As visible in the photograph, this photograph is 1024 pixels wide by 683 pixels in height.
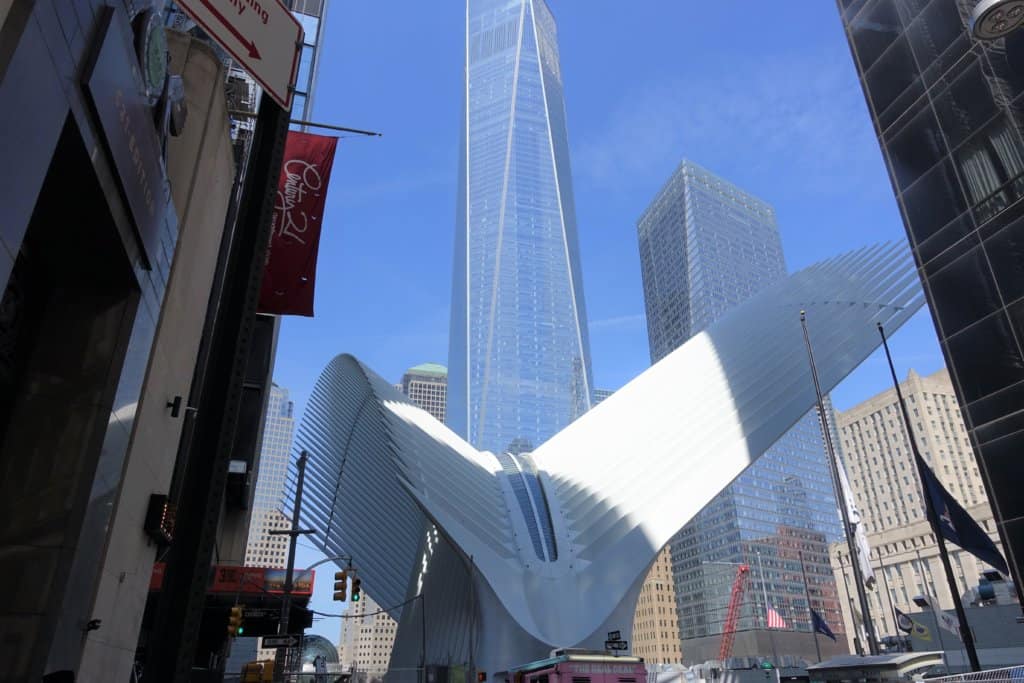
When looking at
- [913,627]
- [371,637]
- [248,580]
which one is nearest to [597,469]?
[913,627]

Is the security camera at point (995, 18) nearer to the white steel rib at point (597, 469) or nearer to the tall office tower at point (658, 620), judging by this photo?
the white steel rib at point (597, 469)

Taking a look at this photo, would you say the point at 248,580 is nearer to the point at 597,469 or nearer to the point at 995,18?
the point at 597,469

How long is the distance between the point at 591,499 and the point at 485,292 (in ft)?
519

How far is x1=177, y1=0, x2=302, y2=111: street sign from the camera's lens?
4.43m

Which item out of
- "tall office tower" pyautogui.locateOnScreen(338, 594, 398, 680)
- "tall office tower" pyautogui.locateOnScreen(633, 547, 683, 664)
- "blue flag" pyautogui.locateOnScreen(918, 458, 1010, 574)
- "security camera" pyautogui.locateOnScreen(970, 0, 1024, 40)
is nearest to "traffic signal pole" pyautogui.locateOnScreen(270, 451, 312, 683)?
"blue flag" pyautogui.locateOnScreen(918, 458, 1010, 574)

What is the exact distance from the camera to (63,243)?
9719mm

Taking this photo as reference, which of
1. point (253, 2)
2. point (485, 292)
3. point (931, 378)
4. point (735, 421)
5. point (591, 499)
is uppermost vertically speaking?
point (485, 292)

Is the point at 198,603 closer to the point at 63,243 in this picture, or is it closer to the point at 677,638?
the point at 63,243

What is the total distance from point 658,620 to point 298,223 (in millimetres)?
148313

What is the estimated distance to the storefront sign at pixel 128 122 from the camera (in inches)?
323

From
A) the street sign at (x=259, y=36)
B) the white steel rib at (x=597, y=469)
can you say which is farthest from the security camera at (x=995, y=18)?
the white steel rib at (x=597, y=469)

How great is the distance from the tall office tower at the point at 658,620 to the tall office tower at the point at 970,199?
A: 425 feet

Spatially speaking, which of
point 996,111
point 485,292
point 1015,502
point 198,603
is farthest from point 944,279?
point 485,292

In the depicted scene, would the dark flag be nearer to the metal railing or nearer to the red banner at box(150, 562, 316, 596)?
the metal railing
